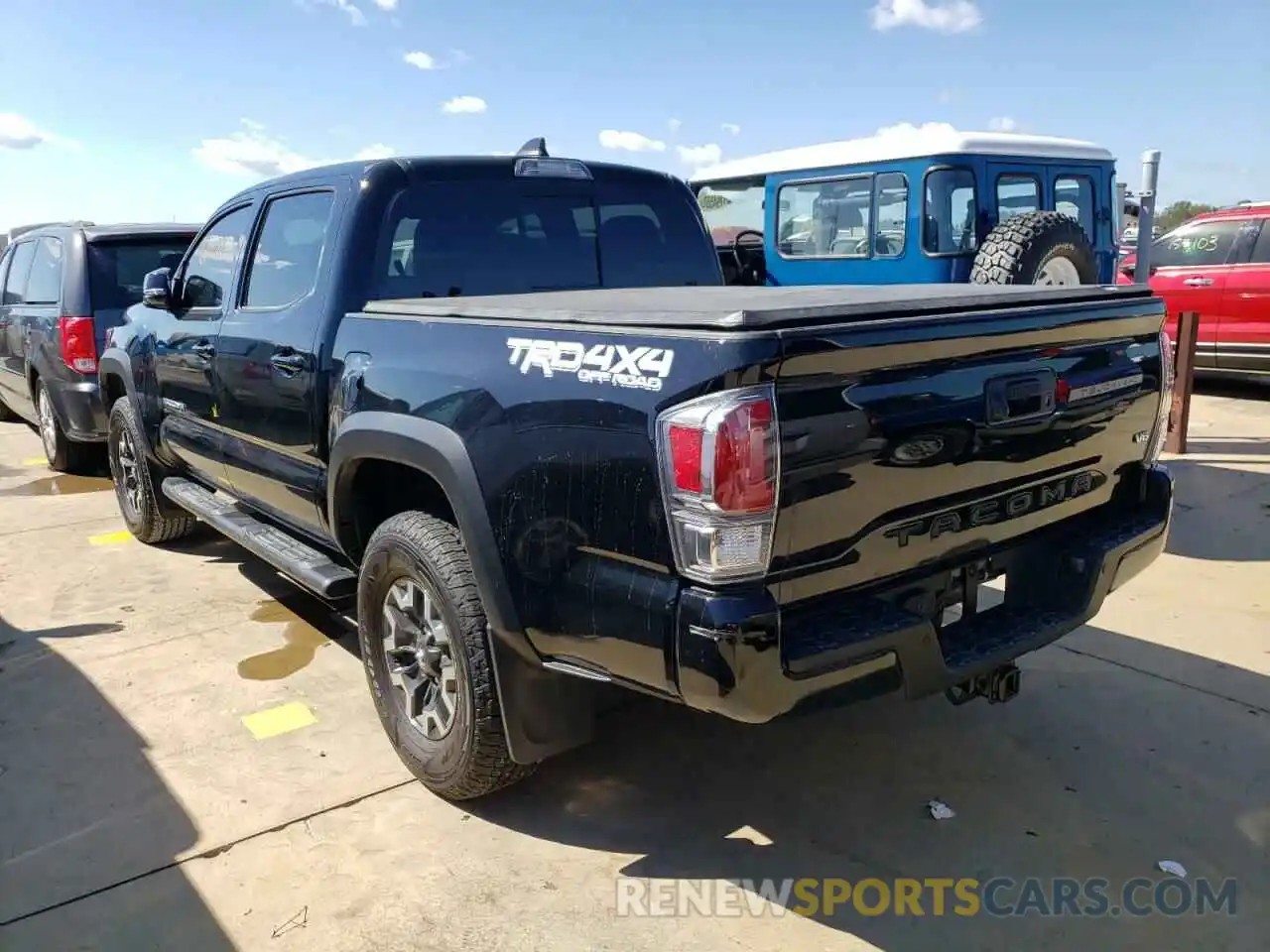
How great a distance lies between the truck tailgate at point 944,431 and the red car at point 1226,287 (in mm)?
7394

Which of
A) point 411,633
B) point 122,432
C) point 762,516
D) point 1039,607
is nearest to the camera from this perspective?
point 762,516

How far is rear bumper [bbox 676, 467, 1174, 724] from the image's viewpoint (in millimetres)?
2131

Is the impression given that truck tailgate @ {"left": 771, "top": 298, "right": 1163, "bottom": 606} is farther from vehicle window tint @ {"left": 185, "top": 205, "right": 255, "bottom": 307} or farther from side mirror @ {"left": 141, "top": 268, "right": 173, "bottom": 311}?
side mirror @ {"left": 141, "top": 268, "right": 173, "bottom": 311}

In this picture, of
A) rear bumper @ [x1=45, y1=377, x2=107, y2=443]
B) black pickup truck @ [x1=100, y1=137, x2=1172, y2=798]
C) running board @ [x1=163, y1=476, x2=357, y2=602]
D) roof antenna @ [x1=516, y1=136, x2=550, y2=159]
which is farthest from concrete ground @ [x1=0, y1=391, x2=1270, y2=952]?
rear bumper @ [x1=45, y1=377, x2=107, y2=443]

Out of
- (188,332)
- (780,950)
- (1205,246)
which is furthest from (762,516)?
(1205,246)

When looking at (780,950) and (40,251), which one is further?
(40,251)

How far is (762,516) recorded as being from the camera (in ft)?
6.94

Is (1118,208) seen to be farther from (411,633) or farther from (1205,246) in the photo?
(411,633)

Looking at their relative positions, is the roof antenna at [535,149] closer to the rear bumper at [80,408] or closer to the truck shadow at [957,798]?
the truck shadow at [957,798]

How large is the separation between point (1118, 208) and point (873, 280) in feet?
8.00

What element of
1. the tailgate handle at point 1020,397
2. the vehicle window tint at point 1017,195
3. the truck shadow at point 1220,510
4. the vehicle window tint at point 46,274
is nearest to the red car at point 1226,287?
the vehicle window tint at point 1017,195

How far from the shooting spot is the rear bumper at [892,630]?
2.13 m

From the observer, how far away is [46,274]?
7500mm

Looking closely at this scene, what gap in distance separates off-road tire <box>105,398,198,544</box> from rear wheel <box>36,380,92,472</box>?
1939mm
